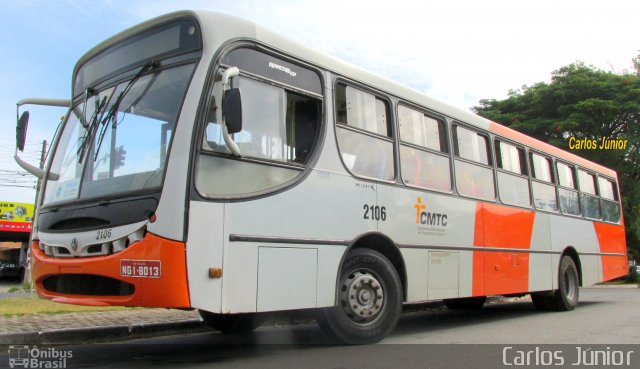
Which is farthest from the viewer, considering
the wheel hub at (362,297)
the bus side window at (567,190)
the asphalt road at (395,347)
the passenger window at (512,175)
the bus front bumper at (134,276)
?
the bus side window at (567,190)

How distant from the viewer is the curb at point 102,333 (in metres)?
5.90

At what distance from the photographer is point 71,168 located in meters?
5.33

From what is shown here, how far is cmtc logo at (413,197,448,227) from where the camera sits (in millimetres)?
6660

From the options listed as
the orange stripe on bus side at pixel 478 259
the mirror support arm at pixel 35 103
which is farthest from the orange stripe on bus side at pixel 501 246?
the mirror support arm at pixel 35 103

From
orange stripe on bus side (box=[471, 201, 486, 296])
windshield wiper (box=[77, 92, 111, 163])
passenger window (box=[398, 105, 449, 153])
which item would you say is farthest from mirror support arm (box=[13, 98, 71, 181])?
orange stripe on bus side (box=[471, 201, 486, 296])

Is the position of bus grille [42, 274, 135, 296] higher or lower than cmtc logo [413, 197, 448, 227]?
lower

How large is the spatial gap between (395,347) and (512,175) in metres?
4.34

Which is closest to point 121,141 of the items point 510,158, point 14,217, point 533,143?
point 510,158

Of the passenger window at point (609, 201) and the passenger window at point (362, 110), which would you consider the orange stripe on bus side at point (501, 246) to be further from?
the passenger window at point (609, 201)

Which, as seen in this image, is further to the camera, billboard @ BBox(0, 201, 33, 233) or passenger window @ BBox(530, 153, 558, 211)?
billboard @ BBox(0, 201, 33, 233)

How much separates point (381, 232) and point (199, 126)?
248 centimetres

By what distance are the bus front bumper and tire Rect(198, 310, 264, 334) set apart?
6.96 feet

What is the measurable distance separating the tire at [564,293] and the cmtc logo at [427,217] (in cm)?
409

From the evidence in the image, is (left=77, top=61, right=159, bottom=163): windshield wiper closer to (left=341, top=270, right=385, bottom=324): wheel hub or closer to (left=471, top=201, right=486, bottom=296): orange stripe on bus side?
(left=341, top=270, right=385, bottom=324): wheel hub
